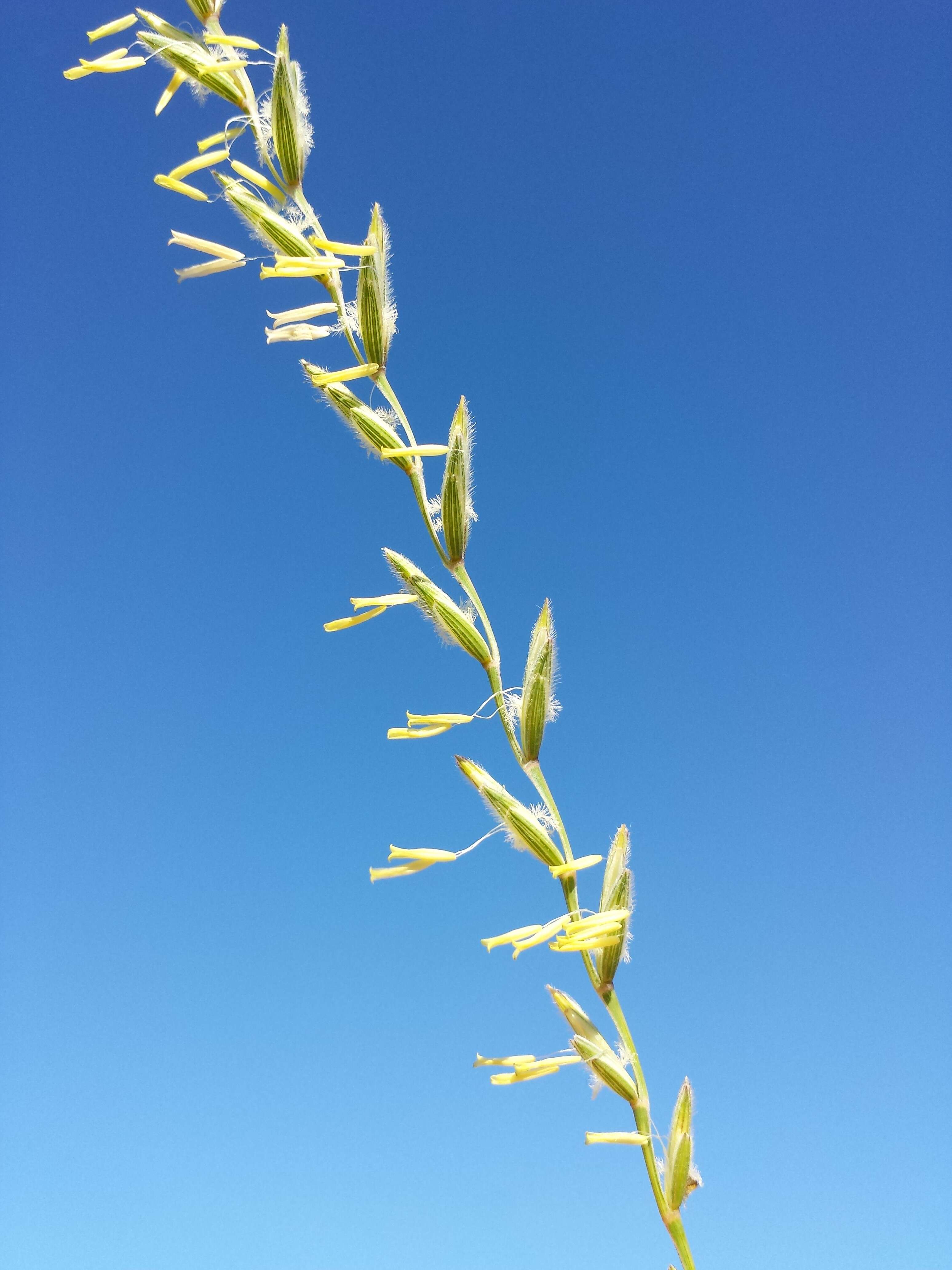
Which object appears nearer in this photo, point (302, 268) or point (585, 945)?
point (585, 945)

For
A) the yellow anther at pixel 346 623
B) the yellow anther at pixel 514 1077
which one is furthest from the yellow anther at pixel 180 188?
the yellow anther at pixel 514 1077

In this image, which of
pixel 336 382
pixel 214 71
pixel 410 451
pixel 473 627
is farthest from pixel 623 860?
pixel 214 71

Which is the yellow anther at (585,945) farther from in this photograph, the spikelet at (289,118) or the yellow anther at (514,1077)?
the spikelet at (289,118)

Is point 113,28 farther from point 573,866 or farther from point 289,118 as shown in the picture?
point 573,866

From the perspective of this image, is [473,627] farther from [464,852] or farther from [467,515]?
[464,852]

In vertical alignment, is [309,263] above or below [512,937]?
above

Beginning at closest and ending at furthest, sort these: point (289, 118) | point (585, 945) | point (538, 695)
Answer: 1. point (585, 945)
2. point (538, 695)
3. point (289, 118)

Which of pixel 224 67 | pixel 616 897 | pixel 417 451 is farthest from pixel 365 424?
pixel 616 897
